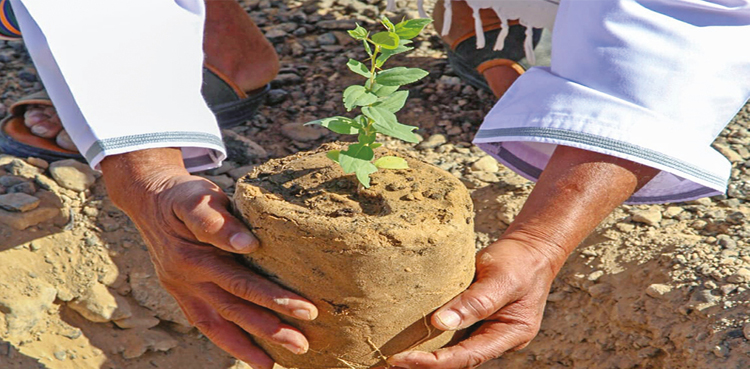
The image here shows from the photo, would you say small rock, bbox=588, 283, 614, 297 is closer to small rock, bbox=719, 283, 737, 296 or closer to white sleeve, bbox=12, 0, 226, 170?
small rock, bbox=719, 283, 737, 296

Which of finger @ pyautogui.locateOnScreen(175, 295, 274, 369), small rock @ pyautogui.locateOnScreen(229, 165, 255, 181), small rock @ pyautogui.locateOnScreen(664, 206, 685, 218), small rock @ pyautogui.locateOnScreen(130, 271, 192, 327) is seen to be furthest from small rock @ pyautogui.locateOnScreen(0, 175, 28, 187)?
small rock @ pyautogui.locateOnScreen(664, 206, 685, 218)

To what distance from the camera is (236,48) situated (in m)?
3.39

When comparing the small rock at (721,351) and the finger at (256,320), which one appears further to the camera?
the small rock at (721,351)

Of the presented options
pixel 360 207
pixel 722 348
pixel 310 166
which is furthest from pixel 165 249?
pixel 722 348

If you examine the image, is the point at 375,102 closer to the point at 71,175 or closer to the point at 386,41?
the point at 386,41

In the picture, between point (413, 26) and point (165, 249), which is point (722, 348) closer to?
point (413, 26)

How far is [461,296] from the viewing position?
1.75 metres

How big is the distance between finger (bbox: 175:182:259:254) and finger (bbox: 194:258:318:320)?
9 cm

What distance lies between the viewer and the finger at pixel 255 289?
1683 mm

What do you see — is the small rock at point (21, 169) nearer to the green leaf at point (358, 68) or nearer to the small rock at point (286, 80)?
the small rock at point (286, 80)

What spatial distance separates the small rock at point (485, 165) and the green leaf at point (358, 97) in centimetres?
139

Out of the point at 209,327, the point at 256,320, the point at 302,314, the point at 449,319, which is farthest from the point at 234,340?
the point at 449,319

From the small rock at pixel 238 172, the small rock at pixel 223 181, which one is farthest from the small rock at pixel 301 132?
the small rock at pixel 223 181

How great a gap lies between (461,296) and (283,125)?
1834 millimetres
